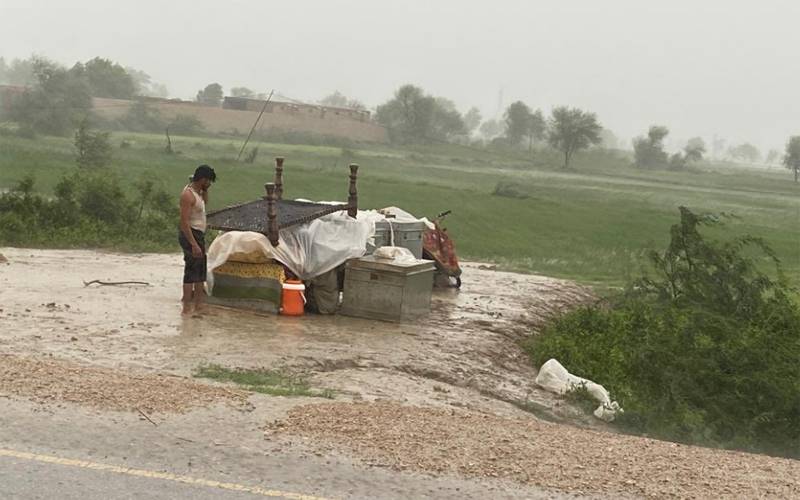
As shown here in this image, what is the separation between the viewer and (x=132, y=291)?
1377 centimetres

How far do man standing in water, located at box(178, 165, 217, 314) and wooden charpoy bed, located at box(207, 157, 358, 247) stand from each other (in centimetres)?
96

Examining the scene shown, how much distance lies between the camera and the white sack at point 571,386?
10094mm

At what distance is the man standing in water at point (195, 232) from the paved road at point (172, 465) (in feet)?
16.2

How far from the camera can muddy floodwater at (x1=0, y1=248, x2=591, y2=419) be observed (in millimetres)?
9289

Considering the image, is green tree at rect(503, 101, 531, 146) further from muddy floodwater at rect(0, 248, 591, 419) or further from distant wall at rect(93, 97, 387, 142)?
muddy floodwater at rect(0, 248, 591, 419)

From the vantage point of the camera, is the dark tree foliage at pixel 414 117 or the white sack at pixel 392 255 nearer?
the white sack at pixel 392 255

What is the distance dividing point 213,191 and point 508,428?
3123 centimetres

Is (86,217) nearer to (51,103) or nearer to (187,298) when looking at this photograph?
(187,298)

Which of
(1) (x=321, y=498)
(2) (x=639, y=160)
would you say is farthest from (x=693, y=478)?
(2) (x=639, y=160)

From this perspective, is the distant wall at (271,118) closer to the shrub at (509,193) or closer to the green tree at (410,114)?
the green tree at (410,114)

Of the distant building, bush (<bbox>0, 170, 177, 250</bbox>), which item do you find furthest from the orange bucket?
the distant building

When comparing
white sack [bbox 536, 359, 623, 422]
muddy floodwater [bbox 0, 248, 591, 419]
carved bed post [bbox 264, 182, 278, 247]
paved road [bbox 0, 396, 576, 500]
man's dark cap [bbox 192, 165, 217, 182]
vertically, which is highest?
man's dark cap [bbox 192, 165, 217, 182]

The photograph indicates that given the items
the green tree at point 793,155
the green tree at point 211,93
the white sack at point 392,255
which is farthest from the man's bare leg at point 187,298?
the green tree at point 211,93

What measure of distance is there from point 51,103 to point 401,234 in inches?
2359
